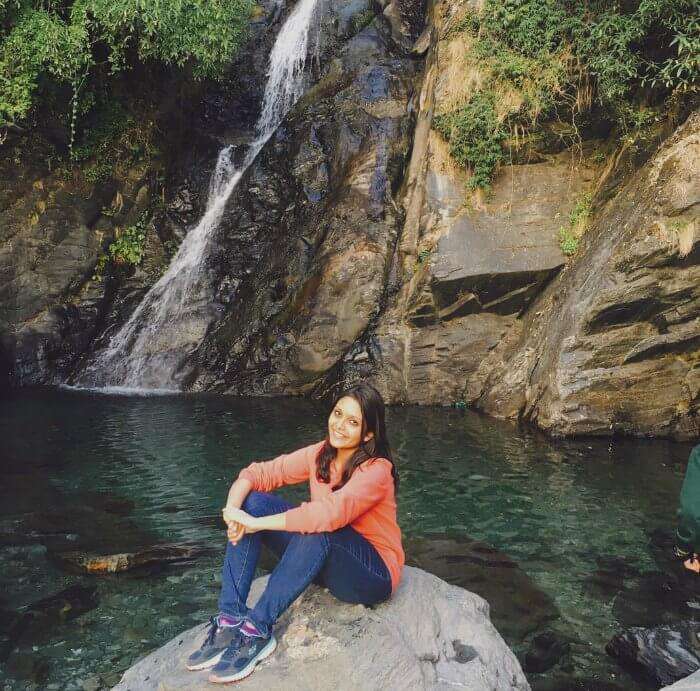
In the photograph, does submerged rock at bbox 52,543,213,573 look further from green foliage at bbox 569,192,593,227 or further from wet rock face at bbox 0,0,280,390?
wet rock face at bbox 0,0,280,390

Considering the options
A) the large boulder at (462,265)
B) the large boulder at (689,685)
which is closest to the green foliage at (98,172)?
the large boulder at (462,265)

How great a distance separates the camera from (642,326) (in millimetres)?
9289

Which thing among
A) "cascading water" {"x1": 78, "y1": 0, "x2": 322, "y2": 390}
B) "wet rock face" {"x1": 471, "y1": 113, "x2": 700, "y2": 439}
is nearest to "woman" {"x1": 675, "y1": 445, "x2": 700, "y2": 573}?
"wet rock face" {"x1": 471, "y1": 113, "x2": 700, "y2": 439}

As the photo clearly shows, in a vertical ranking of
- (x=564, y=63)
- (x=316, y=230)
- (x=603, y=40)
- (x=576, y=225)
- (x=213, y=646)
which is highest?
(x=603, y=40)

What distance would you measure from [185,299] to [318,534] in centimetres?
1138

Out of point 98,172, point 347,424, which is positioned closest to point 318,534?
point 347,424

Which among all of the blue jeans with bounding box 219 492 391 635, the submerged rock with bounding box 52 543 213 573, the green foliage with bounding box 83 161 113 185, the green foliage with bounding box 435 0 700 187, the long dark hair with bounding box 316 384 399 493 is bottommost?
the submerged rock with bounding box 52 543 213 573

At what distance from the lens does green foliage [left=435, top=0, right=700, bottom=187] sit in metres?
9.59

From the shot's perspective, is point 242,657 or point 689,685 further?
point 242,657

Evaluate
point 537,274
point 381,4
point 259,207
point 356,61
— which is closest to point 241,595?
point 537,274

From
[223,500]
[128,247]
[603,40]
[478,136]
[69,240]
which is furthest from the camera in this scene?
[128,247]

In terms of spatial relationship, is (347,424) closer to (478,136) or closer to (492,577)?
(492,577)

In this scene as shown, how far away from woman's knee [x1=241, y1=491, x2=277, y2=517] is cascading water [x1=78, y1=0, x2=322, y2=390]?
9.72 meters

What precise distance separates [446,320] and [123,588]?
7640mm
